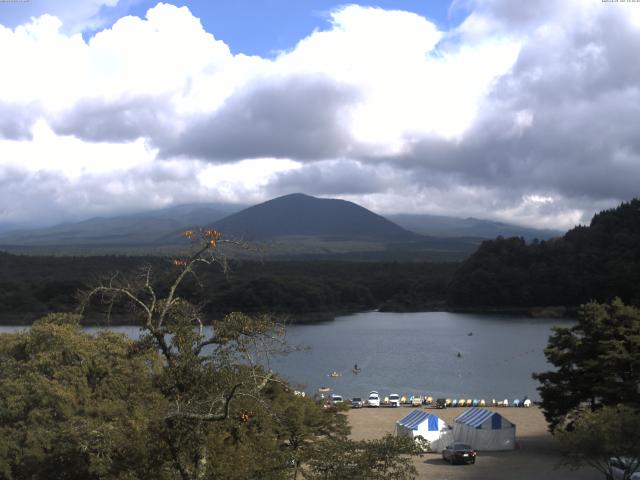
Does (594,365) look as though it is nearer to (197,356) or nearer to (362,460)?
(362,460)

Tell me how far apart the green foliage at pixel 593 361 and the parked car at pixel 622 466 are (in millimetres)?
3644

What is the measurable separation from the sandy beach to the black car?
6.8 inches

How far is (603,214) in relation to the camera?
299 feet

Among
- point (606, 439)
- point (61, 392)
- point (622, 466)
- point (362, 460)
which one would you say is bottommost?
Answer: point (622, 466)

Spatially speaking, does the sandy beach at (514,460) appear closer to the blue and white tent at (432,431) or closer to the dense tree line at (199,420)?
the blue and white tent at (432,431)

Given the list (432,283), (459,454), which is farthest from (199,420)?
(432,283)

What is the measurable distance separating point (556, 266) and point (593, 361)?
6664cm

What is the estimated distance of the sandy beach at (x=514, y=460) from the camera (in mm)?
18703

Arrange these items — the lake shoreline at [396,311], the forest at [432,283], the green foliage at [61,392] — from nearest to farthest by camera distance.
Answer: the green foliage at [61,392]
the lake shoreline at [396,311]
the forest at [432,283]

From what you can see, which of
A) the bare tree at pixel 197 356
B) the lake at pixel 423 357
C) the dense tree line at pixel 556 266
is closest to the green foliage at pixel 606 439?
the bare tree at pixel 197 356

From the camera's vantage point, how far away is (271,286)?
7738cm

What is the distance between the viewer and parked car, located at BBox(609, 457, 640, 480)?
48.1ft

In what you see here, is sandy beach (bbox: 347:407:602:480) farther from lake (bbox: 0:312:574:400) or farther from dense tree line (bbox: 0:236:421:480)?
dense tree line (bbox: 0:236:421:480)

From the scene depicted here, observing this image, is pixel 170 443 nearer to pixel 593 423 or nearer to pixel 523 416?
pixel 593 423
